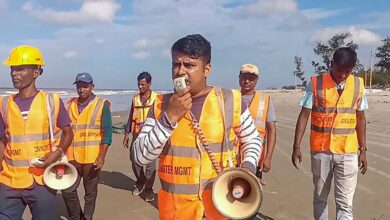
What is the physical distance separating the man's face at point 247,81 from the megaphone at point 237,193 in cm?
309

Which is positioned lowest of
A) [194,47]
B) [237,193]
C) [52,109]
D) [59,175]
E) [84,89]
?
[59,175]

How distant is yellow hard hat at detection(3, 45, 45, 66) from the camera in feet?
13.8

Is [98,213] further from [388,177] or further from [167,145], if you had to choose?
[388,177]

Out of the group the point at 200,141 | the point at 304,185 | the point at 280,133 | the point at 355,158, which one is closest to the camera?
the point at 200,141

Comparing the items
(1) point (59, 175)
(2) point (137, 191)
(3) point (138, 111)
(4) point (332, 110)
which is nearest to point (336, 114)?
(4) point (332, 110)

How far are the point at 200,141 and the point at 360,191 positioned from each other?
18.4 feet

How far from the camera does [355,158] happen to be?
5414 millimetres

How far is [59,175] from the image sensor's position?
4266mm

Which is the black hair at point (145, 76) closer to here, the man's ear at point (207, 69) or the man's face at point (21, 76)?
the man's face at point (21, 76)

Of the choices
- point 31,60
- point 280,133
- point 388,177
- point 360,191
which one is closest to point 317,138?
point 360,191

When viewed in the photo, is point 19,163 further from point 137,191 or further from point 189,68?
point 137,191

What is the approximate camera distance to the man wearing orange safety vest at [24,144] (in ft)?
13.7

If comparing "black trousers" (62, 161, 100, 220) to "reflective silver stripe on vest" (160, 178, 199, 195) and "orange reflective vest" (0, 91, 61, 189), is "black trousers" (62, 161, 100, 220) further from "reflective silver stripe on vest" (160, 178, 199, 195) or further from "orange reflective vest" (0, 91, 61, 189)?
"reflective silver stripe on vest" (160, 178, 199, 195)

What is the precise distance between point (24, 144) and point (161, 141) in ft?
6.52
